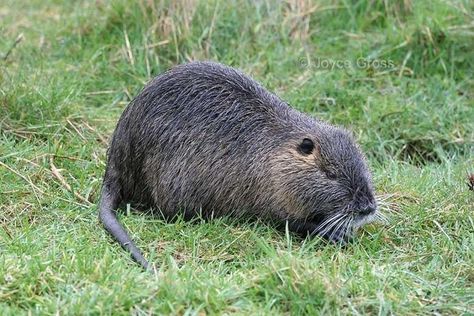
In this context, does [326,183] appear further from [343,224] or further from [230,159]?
[230,159]

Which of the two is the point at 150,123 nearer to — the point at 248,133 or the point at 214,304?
the point at 248,133

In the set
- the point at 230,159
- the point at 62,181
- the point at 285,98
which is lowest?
the point at 285,98

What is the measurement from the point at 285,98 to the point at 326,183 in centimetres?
145

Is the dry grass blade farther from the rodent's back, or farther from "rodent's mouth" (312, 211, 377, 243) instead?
"rodent's mouth" (312, 211, 377, 243)

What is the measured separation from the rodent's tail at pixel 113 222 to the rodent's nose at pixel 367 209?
2.99 ft

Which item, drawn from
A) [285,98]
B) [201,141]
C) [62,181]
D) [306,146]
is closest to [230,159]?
[201,141]

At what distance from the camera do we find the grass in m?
3.13

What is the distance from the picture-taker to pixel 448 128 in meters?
5.18

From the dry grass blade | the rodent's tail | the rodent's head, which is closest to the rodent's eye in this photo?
the rodent's head

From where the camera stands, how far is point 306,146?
3.99m

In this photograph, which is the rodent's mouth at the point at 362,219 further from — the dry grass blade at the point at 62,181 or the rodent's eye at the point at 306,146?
the dry grass blade at the point at 62,181

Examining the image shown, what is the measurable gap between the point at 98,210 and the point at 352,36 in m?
2.48

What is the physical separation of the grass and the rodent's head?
106 millimetres

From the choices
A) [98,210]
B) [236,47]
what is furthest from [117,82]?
[98,210]
